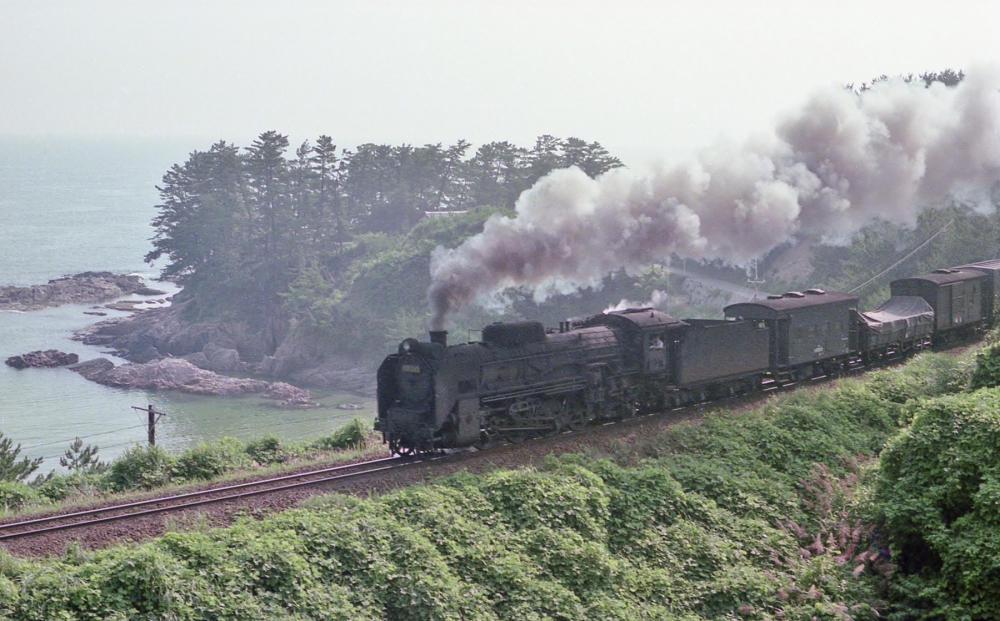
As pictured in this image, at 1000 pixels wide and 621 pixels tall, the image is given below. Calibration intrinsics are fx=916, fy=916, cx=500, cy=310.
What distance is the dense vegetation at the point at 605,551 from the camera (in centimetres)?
1077

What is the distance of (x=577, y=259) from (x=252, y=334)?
181ft

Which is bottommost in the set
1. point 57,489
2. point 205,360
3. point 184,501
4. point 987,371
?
point 205,360

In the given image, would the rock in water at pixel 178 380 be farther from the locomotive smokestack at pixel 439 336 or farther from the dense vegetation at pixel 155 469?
the locomotive smokestack at pixel 439 336

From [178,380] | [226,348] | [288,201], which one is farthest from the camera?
[288,201]

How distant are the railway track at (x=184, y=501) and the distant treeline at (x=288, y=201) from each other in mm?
56953

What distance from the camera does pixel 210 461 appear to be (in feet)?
64.4

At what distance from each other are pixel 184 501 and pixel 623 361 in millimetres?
10697

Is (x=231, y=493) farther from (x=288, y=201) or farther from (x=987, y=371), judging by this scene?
(x=288, y=201)

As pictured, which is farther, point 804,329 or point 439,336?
point 804,329

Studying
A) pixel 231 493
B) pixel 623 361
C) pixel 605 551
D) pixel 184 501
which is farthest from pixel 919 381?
pixel 184 501

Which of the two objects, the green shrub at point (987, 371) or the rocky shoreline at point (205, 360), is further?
the rocky shoreline at point (205, 360)

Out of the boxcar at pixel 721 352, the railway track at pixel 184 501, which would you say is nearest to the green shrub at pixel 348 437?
the railway track at pixel 184 501

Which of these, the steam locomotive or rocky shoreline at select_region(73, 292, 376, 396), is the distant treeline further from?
the steam locomotive

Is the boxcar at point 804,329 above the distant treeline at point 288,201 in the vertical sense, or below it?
below
